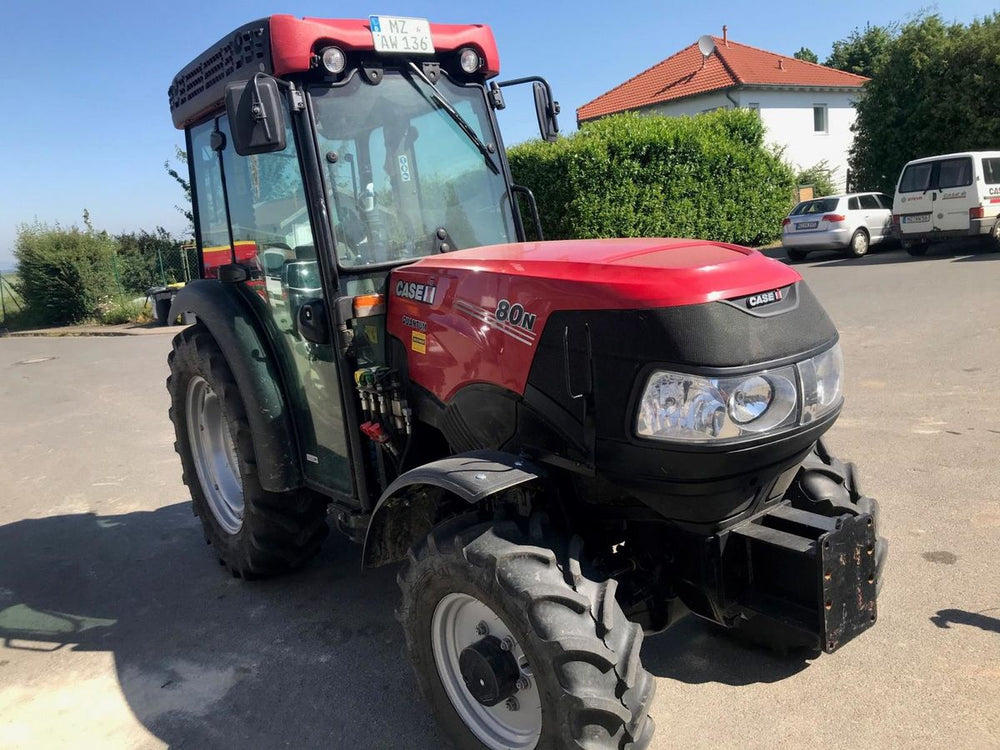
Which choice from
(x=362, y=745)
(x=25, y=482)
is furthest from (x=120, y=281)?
(x=362, y=745)

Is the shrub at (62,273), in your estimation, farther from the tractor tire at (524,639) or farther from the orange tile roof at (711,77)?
the tractor tire at (524,639)

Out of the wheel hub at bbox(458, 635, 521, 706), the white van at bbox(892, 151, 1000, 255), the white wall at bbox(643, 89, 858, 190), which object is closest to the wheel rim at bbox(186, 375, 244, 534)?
the wheel hub at bbox(458, 635, 521, 706)

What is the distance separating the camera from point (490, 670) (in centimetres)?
258

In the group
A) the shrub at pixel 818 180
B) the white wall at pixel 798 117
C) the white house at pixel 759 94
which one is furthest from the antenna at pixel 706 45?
the shrub at pixel 818 180

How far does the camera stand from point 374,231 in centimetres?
341

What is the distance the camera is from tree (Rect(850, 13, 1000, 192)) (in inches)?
789

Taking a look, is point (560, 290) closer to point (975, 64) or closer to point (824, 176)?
point (975, 64)

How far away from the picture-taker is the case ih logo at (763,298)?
249 centimetres

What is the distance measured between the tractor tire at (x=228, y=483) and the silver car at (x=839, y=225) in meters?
15.9

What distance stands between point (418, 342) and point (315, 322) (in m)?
0.50

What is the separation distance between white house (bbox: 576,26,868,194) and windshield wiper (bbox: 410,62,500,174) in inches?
1120

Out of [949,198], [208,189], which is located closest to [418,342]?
[208,189]

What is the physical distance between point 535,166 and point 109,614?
615 inches

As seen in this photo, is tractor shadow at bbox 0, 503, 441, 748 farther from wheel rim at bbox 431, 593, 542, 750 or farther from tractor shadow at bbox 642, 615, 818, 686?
tractor shadow at bbox 642, 615, 818, 686
